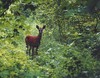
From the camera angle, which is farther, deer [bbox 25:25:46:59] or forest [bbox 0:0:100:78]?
deer [bbox 25:25:46:59]

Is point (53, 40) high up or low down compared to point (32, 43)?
up

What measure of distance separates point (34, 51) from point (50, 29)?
1.03 meters

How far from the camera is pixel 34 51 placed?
471 inches

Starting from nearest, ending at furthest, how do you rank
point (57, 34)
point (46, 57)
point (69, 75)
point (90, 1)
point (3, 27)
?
1. point (90, 1)
2. point (3, 27)
3. point (69, 75)
4. point (46, 57)
5. point (57, 34)

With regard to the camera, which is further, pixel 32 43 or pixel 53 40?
pixel 32 43

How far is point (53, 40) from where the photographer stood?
38.0ft

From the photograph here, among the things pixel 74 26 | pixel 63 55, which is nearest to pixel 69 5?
pixel 74 26

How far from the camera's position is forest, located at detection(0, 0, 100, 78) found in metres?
4.38

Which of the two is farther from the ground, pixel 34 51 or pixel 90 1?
pixel 90 1

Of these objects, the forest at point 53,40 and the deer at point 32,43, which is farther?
the deer at point 32,43

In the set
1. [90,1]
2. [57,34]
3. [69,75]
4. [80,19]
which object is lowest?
[69,75]

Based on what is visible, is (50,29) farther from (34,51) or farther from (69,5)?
(69,5)

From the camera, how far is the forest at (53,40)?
4.38 metres

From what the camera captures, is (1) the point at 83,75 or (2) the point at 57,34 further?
(2) the point at 57,34
